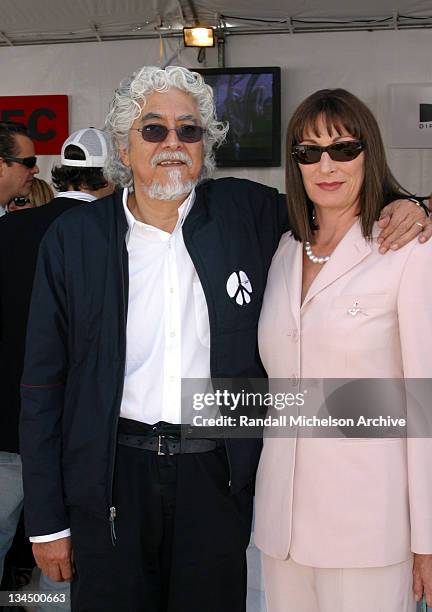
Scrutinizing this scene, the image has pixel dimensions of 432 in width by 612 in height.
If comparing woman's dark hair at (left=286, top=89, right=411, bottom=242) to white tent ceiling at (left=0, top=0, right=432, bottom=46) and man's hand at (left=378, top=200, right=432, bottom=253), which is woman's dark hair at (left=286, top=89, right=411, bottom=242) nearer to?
man's hand at (left=378, top=200, right=432, bottom=253)

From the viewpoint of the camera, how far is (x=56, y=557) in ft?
Result: 6.46

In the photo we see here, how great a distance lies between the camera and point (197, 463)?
1920mm

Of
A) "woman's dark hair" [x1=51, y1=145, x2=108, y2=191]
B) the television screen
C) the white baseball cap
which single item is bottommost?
"woman's dark hair" [x1=51, y1=145, x2=108, y2=191]

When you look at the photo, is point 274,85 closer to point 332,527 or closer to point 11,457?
point 11,457

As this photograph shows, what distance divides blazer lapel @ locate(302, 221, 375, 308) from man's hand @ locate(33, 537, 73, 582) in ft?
3.28

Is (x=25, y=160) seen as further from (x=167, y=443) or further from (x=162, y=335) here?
(x=167, y=443)

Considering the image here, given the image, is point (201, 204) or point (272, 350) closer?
point (272, 350)

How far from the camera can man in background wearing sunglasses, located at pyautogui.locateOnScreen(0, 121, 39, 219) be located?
309cm

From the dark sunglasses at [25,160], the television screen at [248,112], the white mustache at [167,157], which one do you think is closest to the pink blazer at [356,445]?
the white mustache at [167,157]

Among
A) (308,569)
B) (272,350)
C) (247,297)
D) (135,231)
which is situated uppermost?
(135,231)

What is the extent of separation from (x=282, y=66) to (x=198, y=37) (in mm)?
770

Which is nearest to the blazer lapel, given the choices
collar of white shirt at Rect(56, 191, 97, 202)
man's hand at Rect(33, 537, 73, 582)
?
man's hand at Rect(33, 537, 73, 582)

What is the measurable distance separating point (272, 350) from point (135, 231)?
57 cm

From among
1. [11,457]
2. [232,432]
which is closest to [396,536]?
[232,432]
